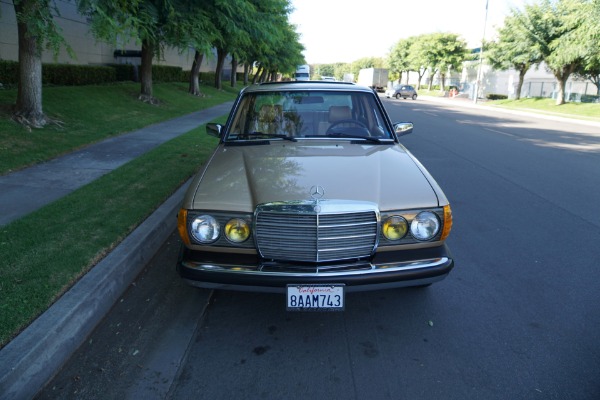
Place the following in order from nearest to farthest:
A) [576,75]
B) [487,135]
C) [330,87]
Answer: [330,87] < [487,135] < [576,75]

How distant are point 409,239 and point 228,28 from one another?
37.3 feet

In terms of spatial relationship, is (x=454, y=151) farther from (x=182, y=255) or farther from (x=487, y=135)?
(x=182, y=255)

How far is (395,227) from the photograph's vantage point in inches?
125

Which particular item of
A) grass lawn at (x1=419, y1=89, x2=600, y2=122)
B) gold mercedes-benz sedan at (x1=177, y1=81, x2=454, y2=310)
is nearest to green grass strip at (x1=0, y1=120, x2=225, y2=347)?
gold mercedes-benz sedan at (x1=177, y1=81, x2=454, y2=310)

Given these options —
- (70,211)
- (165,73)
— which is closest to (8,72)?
(70,211)

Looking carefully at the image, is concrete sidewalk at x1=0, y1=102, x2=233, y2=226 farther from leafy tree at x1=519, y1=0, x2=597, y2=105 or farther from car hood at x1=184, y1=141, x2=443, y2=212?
leafy tree at x1=519, y1=0, x2=597, y2=105

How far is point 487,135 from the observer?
15.5m

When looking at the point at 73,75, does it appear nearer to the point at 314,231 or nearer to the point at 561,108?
the point at 314,231

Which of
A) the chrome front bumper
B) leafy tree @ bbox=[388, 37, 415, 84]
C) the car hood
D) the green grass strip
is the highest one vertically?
leafy tree @ bbox=[388, 37, 415, 84]

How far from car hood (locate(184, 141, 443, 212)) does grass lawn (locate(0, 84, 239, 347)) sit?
4.44 feet

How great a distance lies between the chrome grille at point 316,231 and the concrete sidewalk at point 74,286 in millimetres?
1404

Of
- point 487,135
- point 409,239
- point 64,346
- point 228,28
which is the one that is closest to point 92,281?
point 64,346

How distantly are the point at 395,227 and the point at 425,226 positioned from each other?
0.23 meters

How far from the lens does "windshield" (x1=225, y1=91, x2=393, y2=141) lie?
15.0 ft
